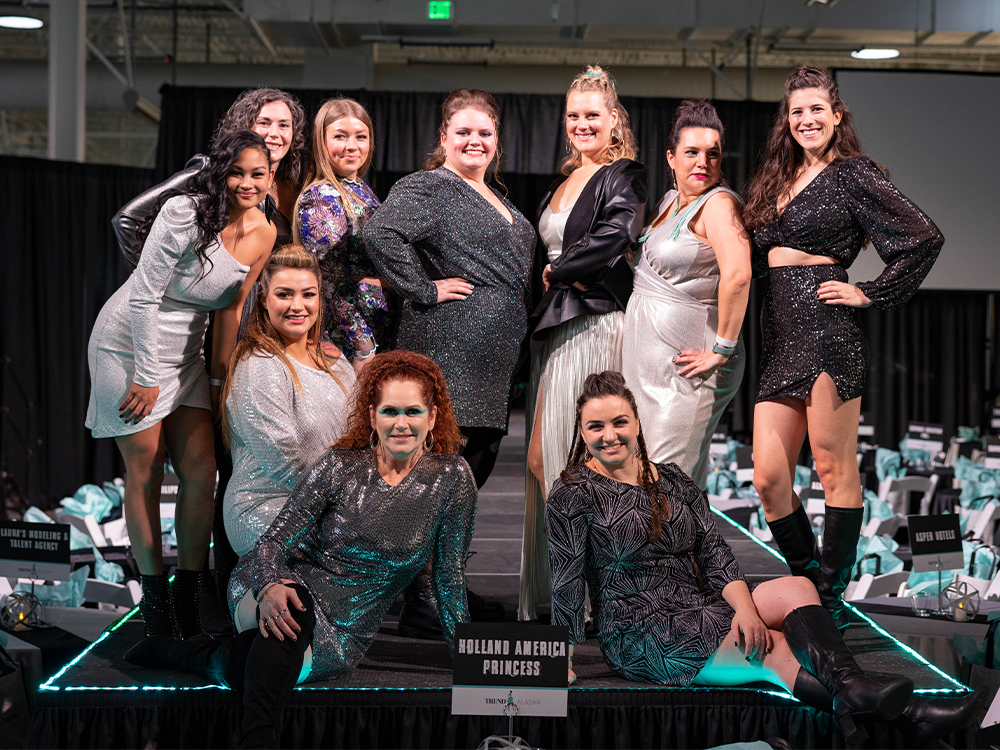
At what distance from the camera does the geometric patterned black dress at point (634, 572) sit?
2.16 meters

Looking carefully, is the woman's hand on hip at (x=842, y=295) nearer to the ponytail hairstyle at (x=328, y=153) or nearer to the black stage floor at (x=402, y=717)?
the black stage floor at (x=402, y=717)

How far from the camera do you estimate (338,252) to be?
2.81 m

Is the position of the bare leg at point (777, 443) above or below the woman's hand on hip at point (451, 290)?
below

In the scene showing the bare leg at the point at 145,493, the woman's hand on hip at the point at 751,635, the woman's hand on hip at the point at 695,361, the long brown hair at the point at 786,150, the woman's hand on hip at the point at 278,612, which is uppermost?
the long brown hair at the point at 786,150

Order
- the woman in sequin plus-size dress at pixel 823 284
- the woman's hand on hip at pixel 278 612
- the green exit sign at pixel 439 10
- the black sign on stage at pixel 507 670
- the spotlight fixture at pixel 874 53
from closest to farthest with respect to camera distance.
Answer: the black sign on stage at pixel 507 670 < the woman's hand on hip at pixel 278 612 < the woman in sequin plus-size dress at pixel 823 284 < the green exit sign at pixel 439 10 < the spotlight fixture at pixel 874 53

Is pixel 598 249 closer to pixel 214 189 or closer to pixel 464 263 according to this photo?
pixel 464 263

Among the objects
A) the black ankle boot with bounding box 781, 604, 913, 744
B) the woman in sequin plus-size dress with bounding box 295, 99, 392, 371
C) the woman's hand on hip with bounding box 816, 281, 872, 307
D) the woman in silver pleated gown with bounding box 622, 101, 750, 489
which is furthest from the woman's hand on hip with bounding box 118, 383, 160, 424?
the woman's hand on hip with bounding box 816, 281, 872, 307

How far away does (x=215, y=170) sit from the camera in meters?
2.46

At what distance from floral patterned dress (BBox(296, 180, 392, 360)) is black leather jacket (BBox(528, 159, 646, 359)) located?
0.52 meters

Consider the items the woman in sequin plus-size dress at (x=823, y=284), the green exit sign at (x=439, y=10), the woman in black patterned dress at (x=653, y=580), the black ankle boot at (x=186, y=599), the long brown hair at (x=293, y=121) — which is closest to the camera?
the woman in black patterned dress at (x=653, y=580)

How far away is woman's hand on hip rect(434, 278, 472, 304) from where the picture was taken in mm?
2633

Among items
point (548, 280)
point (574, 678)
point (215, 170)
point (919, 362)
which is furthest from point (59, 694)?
point (919, 362)

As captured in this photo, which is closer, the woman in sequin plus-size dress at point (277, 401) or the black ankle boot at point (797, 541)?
the woman in sequin plus-size dress at point (277, 401)

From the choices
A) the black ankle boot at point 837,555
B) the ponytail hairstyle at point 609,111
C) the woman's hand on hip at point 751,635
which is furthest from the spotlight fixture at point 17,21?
the woman's hand on hip at point 751,635
